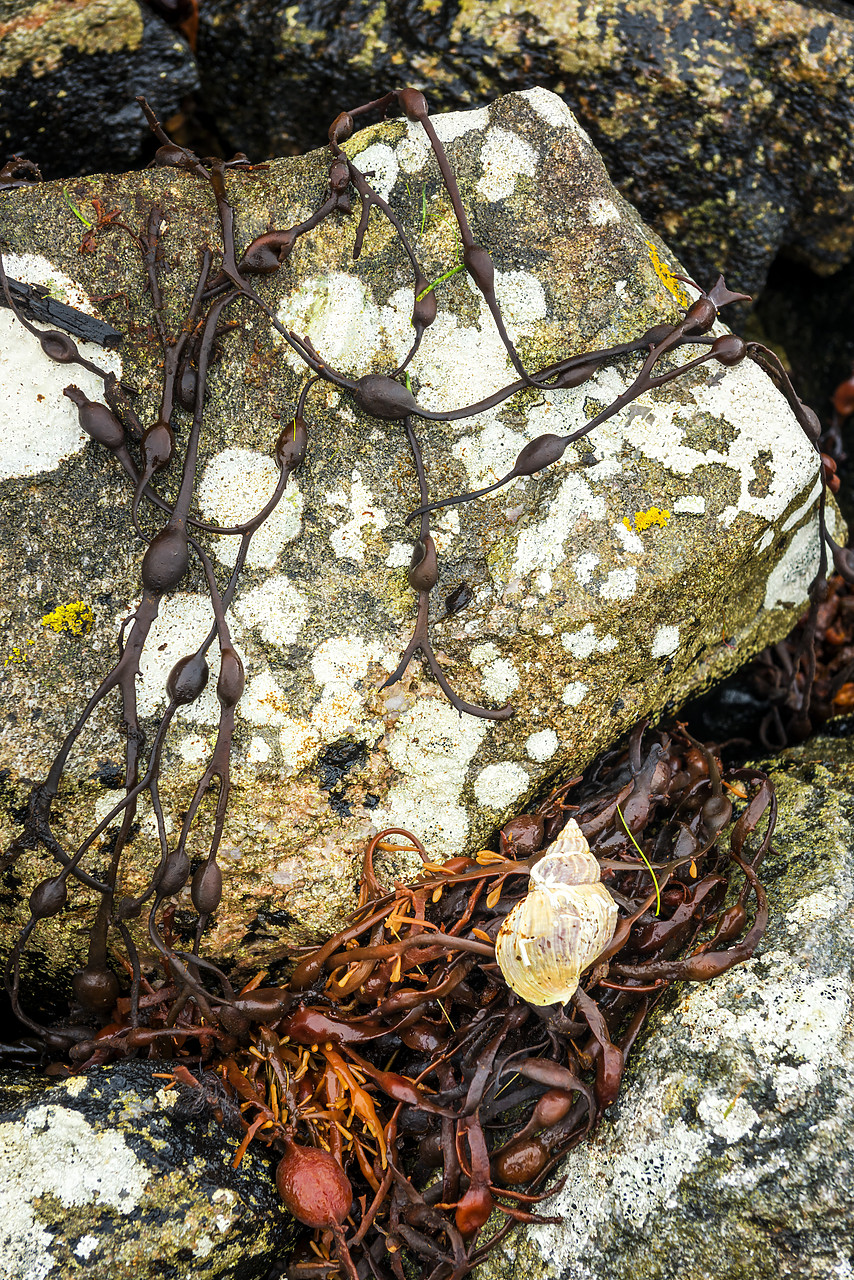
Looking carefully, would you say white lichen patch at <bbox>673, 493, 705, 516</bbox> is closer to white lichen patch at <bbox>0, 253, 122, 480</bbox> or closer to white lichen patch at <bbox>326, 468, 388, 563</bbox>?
white lichen patch at <bbox>326, 468, 388, 563</bbox>

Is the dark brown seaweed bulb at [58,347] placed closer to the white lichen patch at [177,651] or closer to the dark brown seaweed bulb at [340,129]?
the white lichen patch at [177,651]

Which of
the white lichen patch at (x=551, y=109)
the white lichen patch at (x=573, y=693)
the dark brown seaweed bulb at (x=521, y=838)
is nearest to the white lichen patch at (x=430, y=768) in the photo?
the dark brown seaweed bulb at (x=521, y=838)

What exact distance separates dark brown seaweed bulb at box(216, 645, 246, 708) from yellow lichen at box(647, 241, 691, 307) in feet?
4.80

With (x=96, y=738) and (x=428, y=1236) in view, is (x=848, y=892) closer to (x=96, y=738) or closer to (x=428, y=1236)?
(x=428, y=1236)

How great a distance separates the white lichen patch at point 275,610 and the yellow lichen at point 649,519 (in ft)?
2.75

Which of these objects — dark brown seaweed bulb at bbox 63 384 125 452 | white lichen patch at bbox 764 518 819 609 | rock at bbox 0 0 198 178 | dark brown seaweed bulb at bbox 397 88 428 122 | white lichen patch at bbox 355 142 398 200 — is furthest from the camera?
rock at bbox 0 0 198 178

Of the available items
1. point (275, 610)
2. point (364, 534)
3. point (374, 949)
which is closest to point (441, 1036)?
point (374, 949)

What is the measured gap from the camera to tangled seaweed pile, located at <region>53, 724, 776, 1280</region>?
1.92 metres

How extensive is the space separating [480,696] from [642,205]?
2067 millimetres

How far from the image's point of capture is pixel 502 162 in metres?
2.22

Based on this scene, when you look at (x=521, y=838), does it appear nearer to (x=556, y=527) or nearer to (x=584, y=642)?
(x=584, y=642)

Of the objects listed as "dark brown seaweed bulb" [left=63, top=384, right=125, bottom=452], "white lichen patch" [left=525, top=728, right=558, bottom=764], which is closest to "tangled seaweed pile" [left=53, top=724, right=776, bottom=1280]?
"white lichen patch" [left=525, top=728, right=558, bottom=764]

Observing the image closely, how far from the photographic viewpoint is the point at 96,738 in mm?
2018

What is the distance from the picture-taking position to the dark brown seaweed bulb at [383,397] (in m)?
2.03
